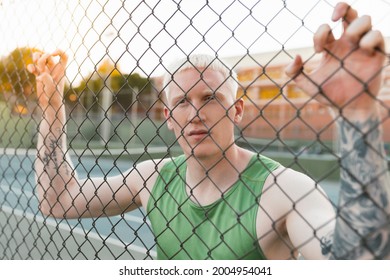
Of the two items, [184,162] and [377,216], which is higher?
[377,216]

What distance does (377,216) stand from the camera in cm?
122

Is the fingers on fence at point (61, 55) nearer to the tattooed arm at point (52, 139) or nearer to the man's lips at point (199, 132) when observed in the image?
Result: the tattooed arm at point (52, 139)

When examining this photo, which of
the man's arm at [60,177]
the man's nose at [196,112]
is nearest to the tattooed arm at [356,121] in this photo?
the man's nose at [196,112]

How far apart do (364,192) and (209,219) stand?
0.80 metres

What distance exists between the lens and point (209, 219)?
6.18ft

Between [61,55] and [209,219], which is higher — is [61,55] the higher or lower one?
the higher one

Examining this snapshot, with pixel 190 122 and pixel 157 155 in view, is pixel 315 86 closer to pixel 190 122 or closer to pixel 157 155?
pixel 190 122

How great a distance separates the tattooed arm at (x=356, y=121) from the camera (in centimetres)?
115

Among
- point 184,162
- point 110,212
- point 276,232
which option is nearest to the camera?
point 276,232

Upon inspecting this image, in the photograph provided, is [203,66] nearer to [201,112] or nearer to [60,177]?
[201,112]

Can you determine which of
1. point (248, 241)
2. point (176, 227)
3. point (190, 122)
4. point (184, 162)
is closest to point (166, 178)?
point (184, 162)

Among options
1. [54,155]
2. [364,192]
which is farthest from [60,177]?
[364,192]

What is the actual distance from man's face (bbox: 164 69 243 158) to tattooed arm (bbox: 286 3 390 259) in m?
0.63
